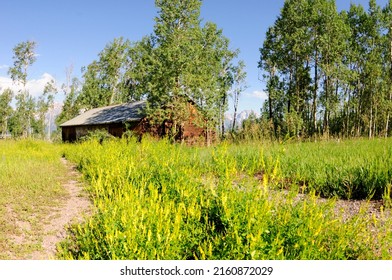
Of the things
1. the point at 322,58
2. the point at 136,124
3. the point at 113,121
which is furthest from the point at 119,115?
the point at 322,58

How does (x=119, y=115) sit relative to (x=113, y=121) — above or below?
above

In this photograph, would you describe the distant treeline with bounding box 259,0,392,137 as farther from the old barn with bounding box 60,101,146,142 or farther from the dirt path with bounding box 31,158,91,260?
the dirt path with bounding box 31,158,91,260

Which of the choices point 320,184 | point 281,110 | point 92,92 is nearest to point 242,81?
point 281,110

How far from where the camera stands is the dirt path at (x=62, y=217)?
16.5 feet

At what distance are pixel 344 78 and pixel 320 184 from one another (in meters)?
25.8

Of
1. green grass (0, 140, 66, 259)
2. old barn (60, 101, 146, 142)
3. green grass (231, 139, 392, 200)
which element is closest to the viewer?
green grass (0, 140, 66, 259)

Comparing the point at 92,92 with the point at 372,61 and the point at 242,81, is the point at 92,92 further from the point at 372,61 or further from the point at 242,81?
the point at 372,61

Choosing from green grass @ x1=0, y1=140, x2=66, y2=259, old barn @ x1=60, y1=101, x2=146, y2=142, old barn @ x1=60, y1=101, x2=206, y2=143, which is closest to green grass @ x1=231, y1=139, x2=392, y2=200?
green grass @ x1=0, y1=140, x2=66, y2=259

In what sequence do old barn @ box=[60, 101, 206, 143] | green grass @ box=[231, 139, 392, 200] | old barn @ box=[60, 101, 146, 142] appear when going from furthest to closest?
old barn @ box=[60, 101, 146, 142]
old barn @ box=[60, 101, 206, 143]
green grass @ box=[231, 139, 392, 200]

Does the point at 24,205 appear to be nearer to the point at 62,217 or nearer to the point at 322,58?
the point at 62,217

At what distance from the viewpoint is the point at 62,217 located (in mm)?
6641

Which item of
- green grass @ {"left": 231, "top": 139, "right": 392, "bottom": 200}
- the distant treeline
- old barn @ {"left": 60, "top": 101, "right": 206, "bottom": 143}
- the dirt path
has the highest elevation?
the distant treeline

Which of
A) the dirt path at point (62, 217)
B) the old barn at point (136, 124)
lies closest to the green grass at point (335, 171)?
the dirt path at point (62, 217)

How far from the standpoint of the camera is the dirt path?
5.03 metres
